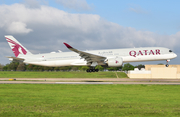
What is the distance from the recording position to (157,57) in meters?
42.3

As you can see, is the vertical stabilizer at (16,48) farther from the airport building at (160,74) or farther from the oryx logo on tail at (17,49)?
the airport building at (160,74)

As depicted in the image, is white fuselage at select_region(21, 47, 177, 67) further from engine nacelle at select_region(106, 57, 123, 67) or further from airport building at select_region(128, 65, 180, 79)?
airport building at select_region(128, 65, 180, 79)

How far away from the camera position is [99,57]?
4222 centimetres

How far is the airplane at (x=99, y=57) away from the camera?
137 feet

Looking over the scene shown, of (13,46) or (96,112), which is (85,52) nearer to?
(13,46)

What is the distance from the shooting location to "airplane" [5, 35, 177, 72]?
137 feet

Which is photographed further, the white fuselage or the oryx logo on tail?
the oryx logo on tail

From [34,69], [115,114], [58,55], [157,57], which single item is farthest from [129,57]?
[34,69]

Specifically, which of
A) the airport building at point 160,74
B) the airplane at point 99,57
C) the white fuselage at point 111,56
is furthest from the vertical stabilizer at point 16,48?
the airport building at point 160,74

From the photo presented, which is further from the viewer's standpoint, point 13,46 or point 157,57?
point 13,46

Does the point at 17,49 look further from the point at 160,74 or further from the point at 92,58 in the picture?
the point at 160,74

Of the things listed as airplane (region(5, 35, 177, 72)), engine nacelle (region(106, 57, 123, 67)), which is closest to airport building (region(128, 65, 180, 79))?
airplane (region(5, 35, 177, 72))

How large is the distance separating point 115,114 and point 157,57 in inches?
1188

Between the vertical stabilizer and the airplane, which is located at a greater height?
the vertical stabilizer
